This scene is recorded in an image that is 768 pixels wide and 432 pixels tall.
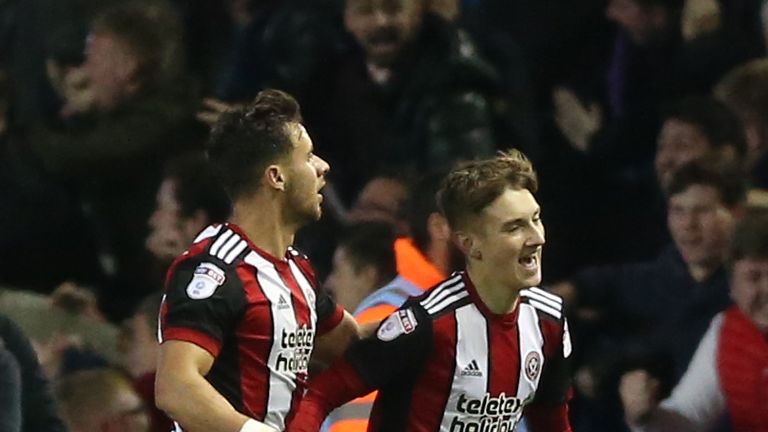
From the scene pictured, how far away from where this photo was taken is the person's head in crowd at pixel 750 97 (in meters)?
6.53

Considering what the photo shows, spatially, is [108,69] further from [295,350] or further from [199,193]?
[295,350]

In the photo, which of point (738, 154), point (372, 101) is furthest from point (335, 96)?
point (738, 154)

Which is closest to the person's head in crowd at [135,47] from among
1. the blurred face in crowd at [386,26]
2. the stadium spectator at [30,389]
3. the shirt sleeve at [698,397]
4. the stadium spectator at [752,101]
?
the blurred face in crowd at [386,26]

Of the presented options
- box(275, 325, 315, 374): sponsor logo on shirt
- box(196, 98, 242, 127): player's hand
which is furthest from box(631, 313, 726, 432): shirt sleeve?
box(275, 325, 315, 374): sponsor logo on shirt

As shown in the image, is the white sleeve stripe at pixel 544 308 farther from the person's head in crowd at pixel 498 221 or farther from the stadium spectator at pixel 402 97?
the stadium spectator at pixel 402 97

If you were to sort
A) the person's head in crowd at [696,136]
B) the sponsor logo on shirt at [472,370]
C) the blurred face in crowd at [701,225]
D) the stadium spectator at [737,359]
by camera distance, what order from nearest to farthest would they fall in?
the sponsor logo on shirt at [472,370] < the stadium spectator at [737,359] < the blurred face in crowd at [701,225] < the person's head in crowd at [696,136]

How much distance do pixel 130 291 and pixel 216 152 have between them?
283 centimetres

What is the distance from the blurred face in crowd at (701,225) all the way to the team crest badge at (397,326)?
2.07 m

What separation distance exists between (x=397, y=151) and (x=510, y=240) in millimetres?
2301

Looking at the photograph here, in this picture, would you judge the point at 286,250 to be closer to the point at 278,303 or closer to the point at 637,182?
the point at 278,303

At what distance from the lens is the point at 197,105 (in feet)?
23.0

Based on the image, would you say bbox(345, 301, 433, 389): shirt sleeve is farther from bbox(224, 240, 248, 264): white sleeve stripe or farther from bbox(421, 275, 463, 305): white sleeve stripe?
bbox(224, 240, 248, 264): white sleeve stripe

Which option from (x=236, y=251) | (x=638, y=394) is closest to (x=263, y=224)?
(x=236, y=251)

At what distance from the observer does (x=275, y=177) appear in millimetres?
4391
